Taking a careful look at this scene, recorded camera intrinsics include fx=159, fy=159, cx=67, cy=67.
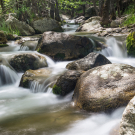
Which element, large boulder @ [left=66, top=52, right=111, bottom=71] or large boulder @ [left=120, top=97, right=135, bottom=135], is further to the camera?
large boulder @ [left=66, top=52, right=111, bottom=71]

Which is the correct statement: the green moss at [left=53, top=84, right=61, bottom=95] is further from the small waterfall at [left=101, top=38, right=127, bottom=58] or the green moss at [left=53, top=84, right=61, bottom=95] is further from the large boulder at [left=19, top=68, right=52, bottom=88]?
the small waterfall at [left=101, top=38, right=127, bottom=58]

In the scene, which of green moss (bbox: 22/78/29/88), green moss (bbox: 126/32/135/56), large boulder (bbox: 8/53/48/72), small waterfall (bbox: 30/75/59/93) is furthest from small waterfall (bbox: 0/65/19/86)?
green moss (bbox: 126/32/135/56)

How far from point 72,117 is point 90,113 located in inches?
14.3

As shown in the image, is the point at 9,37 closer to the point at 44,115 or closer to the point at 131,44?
the point at 131,44

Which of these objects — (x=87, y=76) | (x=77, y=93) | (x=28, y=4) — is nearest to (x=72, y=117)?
(x=77, y=93)

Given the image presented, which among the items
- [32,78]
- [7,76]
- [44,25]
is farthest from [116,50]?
[44,25]

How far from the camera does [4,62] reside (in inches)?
235

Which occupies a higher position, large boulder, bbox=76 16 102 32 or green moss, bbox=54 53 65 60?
large boulder, bbox=76 16 102 32

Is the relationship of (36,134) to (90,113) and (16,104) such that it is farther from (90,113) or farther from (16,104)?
(16,104)

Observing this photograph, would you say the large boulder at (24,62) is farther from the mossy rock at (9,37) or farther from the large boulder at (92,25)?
the large boulder at (92,25)

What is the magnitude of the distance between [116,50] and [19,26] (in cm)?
737

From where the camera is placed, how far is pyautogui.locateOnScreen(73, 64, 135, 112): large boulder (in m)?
2.93

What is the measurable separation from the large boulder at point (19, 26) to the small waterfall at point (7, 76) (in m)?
6.17

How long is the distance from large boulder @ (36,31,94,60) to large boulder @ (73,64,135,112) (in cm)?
376
